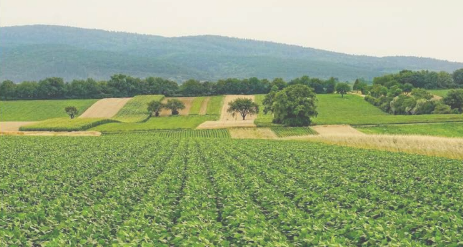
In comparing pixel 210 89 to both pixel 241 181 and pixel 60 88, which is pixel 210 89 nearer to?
pixel 60 88

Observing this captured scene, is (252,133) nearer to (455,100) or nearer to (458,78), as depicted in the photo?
(455,100)

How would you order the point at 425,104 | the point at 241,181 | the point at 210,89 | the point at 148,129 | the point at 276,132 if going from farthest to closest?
1. the point at 210,89
2. the point at 425,104
3. the point at 148,129
4. the point at 276,132
5. the point at 241,181

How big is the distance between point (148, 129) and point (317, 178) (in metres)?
76.6

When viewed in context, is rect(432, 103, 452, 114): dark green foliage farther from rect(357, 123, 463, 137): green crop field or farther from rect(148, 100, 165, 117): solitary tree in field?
rect(148, 100, 165, 117): solitary tree in field

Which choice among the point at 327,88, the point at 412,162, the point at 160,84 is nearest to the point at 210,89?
the point at 160,84

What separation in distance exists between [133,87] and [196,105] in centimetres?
4301

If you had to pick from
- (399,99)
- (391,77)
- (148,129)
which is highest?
(391,77)

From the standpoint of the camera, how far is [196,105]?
158125mm

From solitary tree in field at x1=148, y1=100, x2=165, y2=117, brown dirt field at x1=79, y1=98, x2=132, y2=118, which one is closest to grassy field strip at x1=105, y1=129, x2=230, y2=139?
solitary tree in field at x1=148, y1=100, x2=165, y2=117

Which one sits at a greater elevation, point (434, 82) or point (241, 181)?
point (434, 82)

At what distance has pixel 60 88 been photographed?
173125 mm

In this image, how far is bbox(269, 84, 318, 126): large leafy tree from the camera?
9412cm

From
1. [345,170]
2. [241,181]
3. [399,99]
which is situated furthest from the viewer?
[399,99]

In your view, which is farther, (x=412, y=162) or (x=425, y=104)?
(x=425, y=104)
